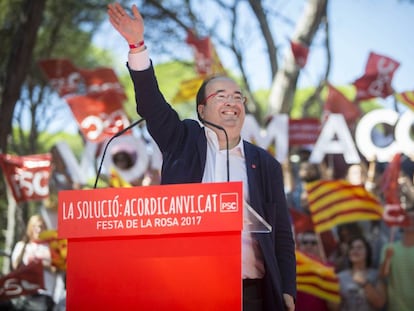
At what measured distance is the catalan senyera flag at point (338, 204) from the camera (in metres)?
8.05

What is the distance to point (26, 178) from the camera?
9.27 m

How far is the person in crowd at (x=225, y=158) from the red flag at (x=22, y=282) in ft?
14.6

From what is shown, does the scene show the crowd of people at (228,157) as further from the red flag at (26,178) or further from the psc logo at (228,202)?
the red flag at (26,178)

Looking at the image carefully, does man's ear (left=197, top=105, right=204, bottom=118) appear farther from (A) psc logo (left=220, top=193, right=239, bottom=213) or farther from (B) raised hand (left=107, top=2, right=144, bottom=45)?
(A) psc logo (left=220, top=193, right=239, bottom=213)

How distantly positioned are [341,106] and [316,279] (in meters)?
3.71

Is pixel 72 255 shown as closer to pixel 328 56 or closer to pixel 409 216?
pixel 409 216

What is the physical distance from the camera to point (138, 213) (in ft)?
9.73

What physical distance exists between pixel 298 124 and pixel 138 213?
703 cm

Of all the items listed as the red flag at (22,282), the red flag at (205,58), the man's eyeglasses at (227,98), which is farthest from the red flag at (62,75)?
the man's eyeglasses at (227,98)

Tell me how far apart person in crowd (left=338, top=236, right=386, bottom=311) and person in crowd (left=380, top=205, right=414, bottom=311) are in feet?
0.30

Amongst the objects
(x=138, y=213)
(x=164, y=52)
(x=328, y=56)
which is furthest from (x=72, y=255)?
(x=164, y=52)

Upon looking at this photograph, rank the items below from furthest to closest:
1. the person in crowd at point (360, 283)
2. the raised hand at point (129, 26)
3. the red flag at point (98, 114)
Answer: the red flag at point (98, 114) < the person in crowd at point (360, 283) < the raised hand at point (129, 26)

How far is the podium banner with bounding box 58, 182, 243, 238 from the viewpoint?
2.86 metres

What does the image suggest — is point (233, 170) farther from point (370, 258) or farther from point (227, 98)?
point (370, 258)
